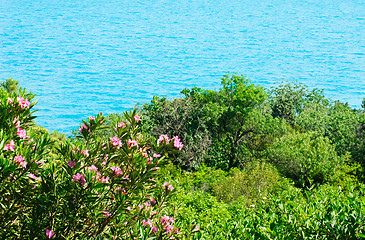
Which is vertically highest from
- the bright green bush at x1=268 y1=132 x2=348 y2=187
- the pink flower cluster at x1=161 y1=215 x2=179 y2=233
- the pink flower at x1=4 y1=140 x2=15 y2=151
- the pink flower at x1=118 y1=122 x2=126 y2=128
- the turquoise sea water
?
the turquoise sea water

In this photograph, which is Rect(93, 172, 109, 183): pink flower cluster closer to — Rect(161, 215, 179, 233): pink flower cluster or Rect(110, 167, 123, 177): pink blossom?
Rect(110, 167, 123, 177): pink blossom

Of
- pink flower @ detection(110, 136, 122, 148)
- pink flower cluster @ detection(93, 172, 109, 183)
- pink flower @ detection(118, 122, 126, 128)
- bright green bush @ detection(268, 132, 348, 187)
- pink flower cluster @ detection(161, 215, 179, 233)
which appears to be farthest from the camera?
bright green bush @ detection(268, 132, 348, 187)

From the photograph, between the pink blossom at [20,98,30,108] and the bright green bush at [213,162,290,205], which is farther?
the bright green bush at [213,162,290,205]

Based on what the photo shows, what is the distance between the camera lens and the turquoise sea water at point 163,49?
87250 mm

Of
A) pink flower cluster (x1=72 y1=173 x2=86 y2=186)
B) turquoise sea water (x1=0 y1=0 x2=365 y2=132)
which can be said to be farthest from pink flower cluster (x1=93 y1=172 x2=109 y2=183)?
turquoise sea water (x1=0 y1=0 x2=365 y2=132)

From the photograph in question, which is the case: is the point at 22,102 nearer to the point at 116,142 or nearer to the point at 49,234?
the point at 116,142

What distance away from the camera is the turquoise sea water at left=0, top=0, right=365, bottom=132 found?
286 feet

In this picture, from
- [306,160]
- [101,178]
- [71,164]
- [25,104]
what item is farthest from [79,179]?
[306,160]

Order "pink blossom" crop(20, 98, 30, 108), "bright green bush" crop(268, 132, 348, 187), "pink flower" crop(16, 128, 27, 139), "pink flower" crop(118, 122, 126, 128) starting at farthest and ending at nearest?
"bright green bush" crop(268, 132, 348, 187) < "pink flower" crop(118, 122, 126, 128) < "pink blossom" crop(20, 98, 30, 108) < "pink flower" crop(16, 128, 27, 139)

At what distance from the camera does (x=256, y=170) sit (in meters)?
20.4

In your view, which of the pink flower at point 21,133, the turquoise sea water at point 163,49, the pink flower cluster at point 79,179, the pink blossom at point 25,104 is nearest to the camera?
the pink flower cluster at point 79,179

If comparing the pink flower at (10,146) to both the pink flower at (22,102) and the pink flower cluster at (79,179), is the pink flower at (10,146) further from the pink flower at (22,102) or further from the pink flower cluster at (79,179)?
the pink flower cluster at (79,179)

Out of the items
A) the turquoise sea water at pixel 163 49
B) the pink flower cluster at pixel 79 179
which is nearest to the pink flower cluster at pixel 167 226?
the pink flower cluster at pixel 79 179

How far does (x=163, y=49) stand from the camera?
10031 centimetres
